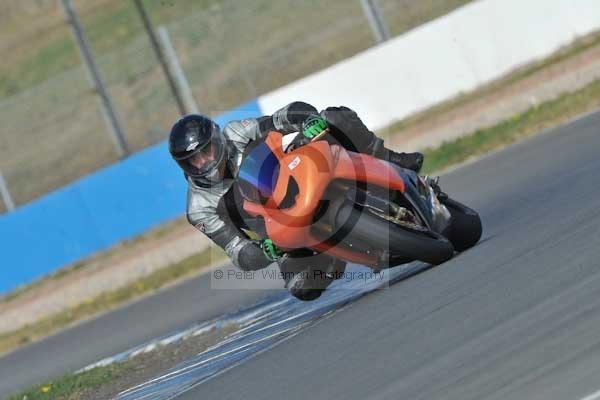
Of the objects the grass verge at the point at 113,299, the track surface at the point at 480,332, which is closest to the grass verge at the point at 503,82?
the grass verge at the point at 113,299

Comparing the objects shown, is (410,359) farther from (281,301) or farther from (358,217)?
(281,301)

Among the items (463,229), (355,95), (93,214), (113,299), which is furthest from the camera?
(93,214)

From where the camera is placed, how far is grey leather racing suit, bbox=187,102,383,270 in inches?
303

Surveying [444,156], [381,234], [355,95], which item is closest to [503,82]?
[355,95]

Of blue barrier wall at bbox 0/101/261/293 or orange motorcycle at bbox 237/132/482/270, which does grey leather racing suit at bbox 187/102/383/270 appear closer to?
orange motorcycle at bbox 237/132/482/270

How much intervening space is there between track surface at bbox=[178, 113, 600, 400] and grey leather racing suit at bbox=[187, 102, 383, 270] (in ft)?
2.44

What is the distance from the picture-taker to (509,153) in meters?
13.5

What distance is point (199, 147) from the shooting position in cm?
744

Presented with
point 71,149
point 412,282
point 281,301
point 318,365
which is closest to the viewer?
point 318,365

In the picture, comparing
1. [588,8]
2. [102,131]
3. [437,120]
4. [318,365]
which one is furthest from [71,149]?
[318,365]

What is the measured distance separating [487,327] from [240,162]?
111 inches

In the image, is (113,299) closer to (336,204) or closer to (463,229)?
(463,229)

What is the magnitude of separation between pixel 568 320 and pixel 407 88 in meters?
12.8

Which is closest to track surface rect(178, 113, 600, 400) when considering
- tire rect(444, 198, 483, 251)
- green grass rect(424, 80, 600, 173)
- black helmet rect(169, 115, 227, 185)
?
tire rect(444, 198, 483, 251)
